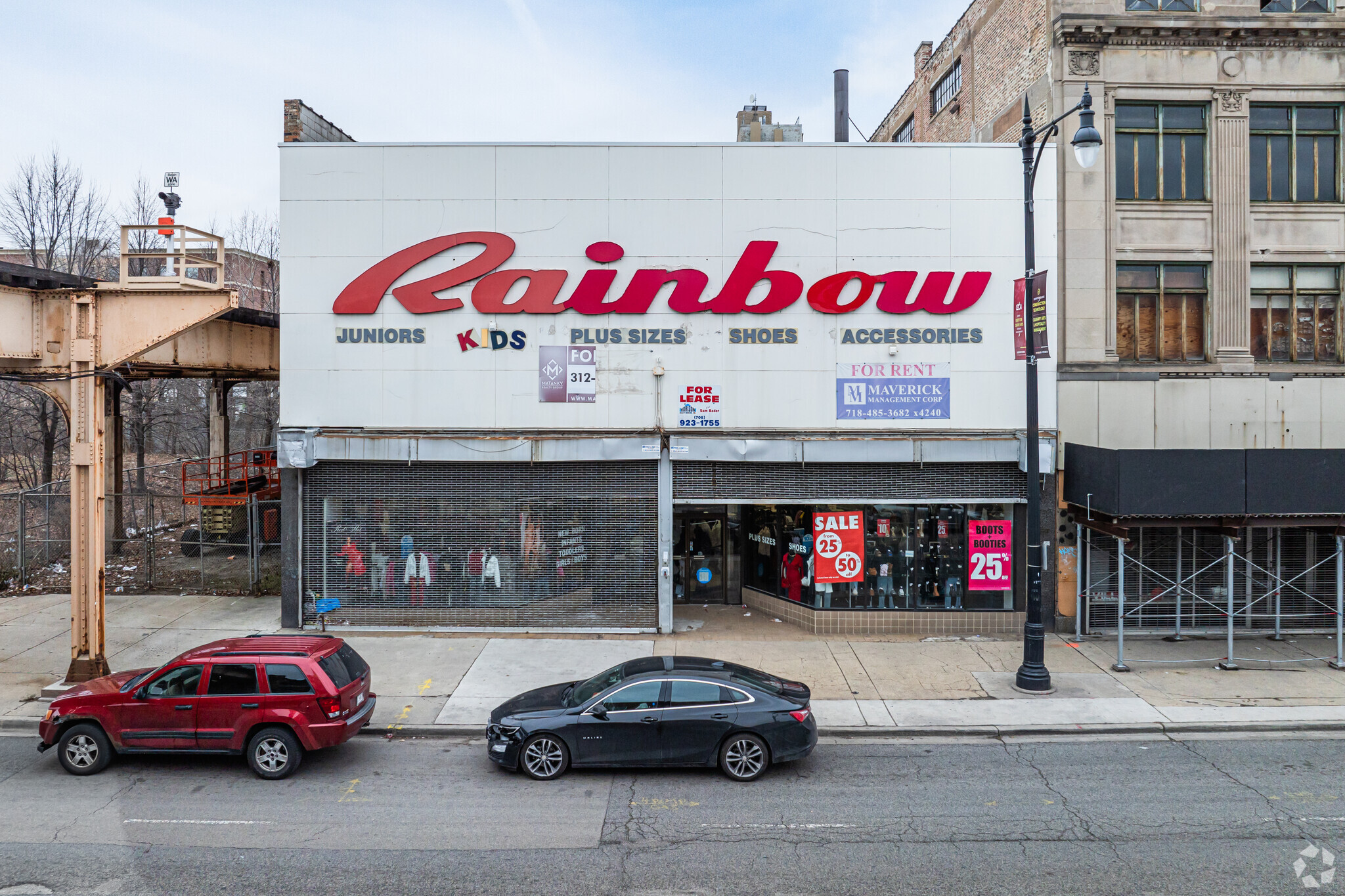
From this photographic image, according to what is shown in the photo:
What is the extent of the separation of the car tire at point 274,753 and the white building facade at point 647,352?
22.0 ft

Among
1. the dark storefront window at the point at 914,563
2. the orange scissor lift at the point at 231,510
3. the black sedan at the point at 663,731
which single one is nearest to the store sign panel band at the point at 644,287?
the dark storefront window at the point at 914,563

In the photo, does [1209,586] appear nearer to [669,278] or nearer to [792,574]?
[792,574]

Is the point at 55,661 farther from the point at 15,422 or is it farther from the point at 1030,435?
the point at 15,422

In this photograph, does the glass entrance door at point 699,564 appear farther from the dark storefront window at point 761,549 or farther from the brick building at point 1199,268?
the brick building at point 1199,268

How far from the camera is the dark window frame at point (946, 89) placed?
23.8 m

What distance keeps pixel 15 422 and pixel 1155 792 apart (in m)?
46.2

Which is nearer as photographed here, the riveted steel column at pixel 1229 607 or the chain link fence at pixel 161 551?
the riveted steel column at pixel 1229 607

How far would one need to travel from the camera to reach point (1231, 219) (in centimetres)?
1705

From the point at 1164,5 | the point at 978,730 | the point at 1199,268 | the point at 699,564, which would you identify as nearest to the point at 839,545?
the point at 699,564

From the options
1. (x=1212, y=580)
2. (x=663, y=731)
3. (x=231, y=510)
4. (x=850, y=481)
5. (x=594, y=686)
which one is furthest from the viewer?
(x=231, y=510)

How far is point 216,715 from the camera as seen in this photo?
10.1 meters

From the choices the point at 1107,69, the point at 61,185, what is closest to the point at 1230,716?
the point at 1107,69

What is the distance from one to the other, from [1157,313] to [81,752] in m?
19.8

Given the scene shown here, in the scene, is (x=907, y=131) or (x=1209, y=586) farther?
(x=907, y=131)
